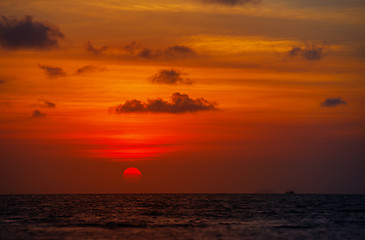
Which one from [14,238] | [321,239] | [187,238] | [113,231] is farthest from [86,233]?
[321,239]

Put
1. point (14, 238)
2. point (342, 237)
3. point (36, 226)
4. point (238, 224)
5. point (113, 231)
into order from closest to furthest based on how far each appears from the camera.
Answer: point (14, 238) < point (342, 237) < point (113, 231) < point (36, 226) < point (238, 224)

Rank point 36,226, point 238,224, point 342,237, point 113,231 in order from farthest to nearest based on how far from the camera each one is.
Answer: point 238,224
point 36,226
point 113,231
point 342,237

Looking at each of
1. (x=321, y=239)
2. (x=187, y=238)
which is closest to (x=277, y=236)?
(x=321, y=239)

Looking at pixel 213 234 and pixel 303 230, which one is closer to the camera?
pixel 213 234

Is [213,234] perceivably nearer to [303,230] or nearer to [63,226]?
[303,230]

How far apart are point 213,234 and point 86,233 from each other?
17.9 meters

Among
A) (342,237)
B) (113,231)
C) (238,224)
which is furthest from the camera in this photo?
(238,224)

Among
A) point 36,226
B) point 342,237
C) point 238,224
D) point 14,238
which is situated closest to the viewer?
point 14,238

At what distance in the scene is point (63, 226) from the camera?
7819cm

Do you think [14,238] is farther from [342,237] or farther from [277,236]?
[342,237]

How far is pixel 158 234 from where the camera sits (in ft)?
223

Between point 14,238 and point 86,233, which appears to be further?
point 86,233

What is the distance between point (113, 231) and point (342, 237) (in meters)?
32.7

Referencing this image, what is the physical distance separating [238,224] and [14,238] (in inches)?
1510
